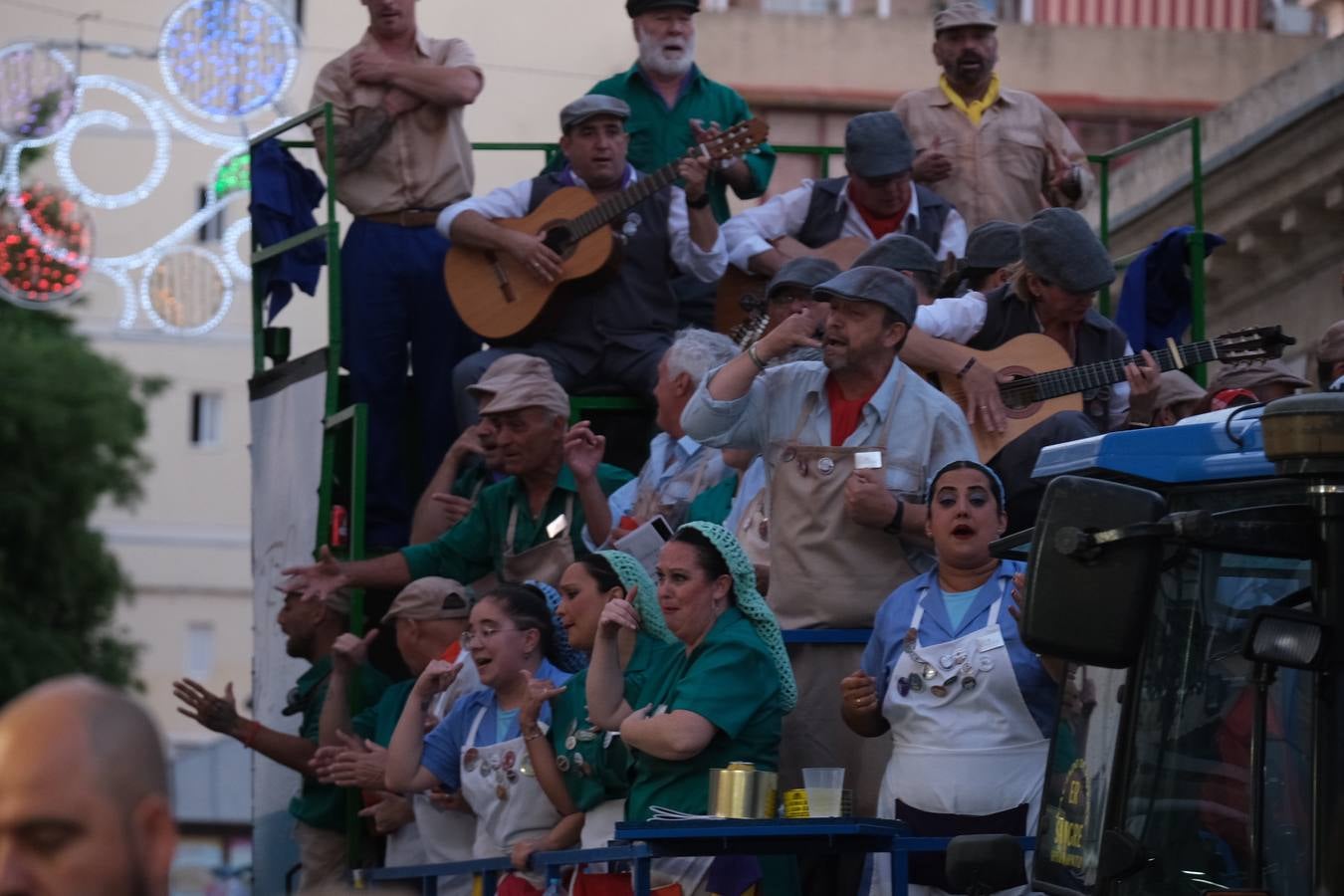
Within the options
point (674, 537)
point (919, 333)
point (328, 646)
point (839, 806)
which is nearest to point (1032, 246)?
point (919, 333)

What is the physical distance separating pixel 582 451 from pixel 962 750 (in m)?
2.81

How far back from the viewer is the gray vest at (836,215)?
1059cm

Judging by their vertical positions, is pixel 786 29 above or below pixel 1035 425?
above

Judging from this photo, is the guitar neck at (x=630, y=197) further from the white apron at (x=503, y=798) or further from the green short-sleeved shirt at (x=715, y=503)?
the white apron at (x=503, y=798)

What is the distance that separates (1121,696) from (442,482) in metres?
5.51

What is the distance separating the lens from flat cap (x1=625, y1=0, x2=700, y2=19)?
1146 cm

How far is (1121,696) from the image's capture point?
17.8ft

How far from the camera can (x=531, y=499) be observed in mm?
9891

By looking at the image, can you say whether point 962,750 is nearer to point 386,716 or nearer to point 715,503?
point 715,503

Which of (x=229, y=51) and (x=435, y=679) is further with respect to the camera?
(x=229, y=51)

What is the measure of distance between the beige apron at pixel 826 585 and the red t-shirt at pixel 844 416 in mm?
82

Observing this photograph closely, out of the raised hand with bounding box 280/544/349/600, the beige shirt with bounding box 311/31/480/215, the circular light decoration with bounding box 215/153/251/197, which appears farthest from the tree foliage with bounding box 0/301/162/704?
the raised hand with bounding box 280/544/349/600

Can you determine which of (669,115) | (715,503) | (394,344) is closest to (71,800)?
(715,503)

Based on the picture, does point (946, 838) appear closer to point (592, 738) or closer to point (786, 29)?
point (592, 738)
